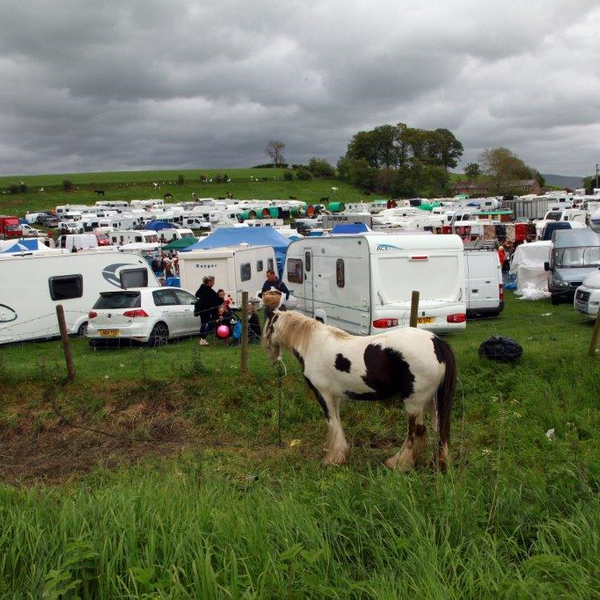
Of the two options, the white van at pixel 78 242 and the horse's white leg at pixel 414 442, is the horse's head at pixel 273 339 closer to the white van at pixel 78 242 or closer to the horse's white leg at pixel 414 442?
the horse's white leg at pixel 414 442

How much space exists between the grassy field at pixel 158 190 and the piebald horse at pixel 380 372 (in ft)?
268

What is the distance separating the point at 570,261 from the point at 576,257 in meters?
0.25

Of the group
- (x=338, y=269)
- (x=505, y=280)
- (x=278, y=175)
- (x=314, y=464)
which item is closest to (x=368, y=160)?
(x=278, y=175)

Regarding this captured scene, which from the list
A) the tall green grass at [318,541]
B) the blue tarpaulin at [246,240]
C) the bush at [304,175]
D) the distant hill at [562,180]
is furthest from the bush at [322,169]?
the tall green grass at [318,541]

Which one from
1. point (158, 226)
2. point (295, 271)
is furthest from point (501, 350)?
point (158, 226)

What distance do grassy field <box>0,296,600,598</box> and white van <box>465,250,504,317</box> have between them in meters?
8.43

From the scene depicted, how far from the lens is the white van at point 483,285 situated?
17891mm

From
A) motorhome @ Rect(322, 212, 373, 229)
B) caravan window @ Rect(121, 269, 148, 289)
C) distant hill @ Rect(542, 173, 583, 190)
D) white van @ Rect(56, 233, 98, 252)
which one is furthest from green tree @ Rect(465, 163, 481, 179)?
caravan window @ Rect(121, 269, 148, 289)

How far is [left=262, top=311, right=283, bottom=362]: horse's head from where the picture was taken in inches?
310

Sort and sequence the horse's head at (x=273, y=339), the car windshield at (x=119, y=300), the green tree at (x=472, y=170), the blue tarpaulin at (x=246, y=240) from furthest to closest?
the green tree at (x=472, y=170) < the blue tarpaulin at (x=246, y=240) < the car windshield at (x=119, y=300) < the horse's head at (x=273, y=339)

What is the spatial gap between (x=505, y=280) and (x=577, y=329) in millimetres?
12568

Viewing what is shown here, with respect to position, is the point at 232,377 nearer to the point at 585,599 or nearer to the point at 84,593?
the point at 84,593

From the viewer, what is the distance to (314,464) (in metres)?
7.25

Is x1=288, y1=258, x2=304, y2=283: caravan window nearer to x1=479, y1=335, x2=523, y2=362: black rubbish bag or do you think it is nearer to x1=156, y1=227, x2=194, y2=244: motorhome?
x1=479, y1=335, x2=523, y2=362: black rubbish bag
